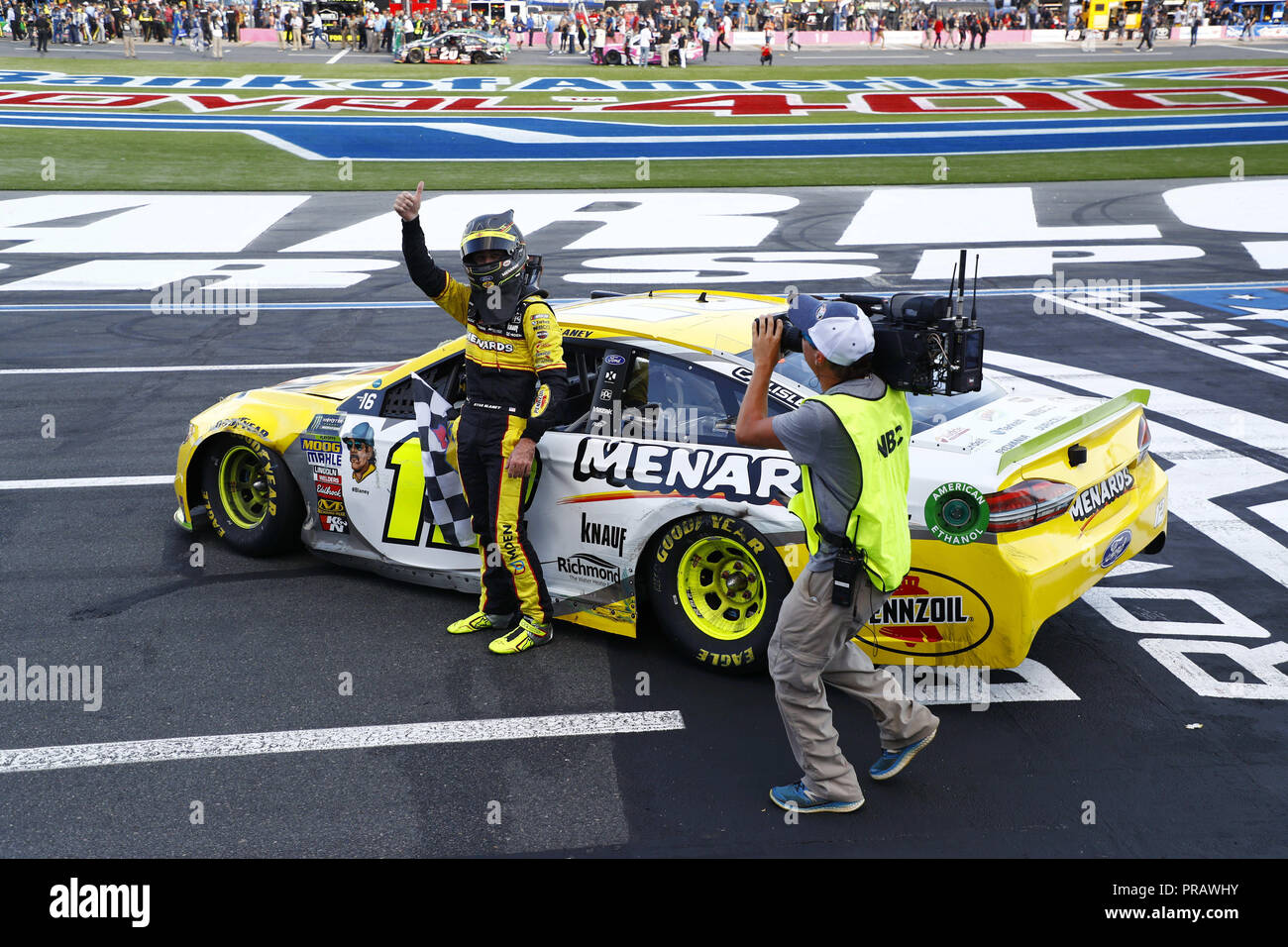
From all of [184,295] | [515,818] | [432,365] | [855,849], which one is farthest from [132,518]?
[184,295]

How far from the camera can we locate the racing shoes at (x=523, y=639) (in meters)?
5.50

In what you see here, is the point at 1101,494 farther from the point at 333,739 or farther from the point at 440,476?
the point at 333,739

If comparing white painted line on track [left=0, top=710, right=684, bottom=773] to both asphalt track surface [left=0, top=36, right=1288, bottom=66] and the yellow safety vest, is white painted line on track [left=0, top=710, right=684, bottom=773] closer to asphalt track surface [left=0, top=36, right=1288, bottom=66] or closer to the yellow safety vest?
the yellow safety vest

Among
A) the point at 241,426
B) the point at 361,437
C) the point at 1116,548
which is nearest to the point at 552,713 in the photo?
the point at 361,437

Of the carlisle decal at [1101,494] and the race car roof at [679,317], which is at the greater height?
the race car roof at [679,317]

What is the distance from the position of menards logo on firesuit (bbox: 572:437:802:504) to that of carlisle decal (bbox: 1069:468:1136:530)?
1.12m

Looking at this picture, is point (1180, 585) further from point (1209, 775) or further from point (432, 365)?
point (432, 365)

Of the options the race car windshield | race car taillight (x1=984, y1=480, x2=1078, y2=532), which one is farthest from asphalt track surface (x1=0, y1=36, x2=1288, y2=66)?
race car taillight (x1=984, y1=480, x2=1078, y2=532)

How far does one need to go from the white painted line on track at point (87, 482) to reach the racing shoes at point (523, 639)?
3.53m

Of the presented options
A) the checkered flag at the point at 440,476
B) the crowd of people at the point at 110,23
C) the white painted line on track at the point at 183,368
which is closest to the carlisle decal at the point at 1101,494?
the checkered flag at the point at 440,476

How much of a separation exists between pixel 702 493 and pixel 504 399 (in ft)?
3.49

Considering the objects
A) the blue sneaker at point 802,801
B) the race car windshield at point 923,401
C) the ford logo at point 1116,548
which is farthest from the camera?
the race car windshield at point 923,401

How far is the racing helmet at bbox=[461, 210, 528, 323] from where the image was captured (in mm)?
5441

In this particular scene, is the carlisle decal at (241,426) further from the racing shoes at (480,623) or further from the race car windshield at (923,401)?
the race car windshield at (923,401)
